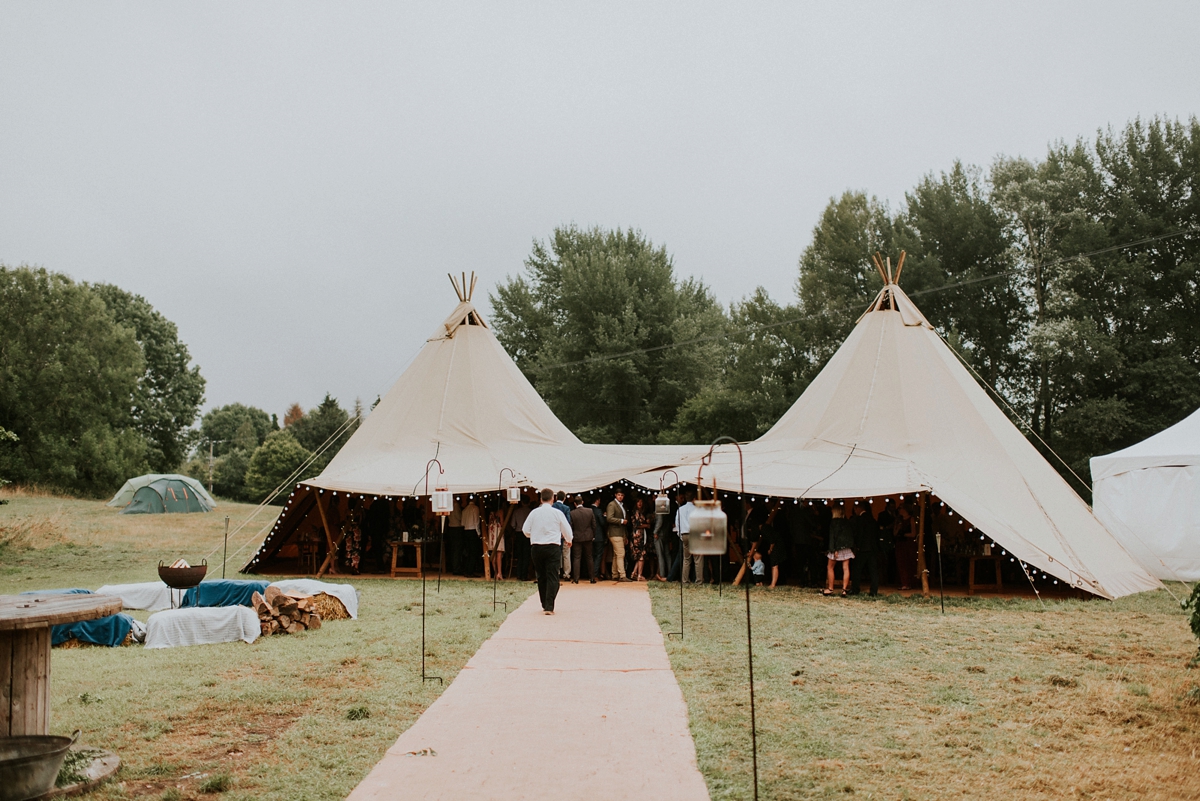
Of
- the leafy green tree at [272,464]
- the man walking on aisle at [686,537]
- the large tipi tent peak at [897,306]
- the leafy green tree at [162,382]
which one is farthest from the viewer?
the leafy green tree at [162,382]

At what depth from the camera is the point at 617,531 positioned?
44.6 ft

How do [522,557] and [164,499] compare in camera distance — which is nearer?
[522,557]

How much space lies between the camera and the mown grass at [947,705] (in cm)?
419

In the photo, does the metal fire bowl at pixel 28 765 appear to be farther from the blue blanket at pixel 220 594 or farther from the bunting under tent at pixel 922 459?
the bunting under tent at pixel 922 459

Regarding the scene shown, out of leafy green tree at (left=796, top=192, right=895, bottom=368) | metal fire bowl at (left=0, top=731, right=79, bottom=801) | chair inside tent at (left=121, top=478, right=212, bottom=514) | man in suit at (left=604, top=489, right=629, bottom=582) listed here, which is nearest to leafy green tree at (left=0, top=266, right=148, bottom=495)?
chair inside tent at (left=121, top=478, right=212, bottom=514)

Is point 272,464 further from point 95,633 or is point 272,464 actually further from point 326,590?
point 95,633

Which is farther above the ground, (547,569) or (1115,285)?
(1115,285)

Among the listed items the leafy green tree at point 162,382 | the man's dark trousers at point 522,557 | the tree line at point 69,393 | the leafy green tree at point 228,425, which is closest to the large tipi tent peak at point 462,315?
the man's dark trousers at point 522,557

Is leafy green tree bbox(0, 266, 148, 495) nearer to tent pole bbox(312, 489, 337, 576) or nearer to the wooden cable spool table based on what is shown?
tent pole bbox(312, 489, 337, 576)

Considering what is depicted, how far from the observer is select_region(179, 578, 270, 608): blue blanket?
935 cm

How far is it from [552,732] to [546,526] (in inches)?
173

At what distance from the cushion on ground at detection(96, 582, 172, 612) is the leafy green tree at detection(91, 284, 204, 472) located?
34.5 metres

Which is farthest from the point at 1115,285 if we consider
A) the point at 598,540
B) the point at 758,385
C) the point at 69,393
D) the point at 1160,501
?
the point at 69,393

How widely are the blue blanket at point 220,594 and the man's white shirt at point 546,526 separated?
3.04 metres
